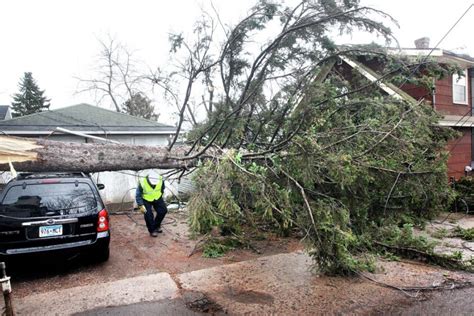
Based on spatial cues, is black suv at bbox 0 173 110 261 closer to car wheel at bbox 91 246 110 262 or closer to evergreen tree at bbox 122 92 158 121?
car wheel at bbox 91 246 110 262

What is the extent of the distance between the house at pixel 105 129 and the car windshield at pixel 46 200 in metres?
4.51

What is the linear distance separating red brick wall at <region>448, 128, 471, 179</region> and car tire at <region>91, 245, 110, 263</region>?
11.7 m

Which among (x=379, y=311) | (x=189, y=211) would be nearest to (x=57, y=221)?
(x=189, y=211)

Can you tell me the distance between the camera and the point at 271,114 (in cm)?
537

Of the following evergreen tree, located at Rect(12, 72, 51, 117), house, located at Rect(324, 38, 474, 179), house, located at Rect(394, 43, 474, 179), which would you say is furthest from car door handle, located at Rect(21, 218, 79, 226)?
evergreen tree, located at Rect(12, 72, 51, 117)

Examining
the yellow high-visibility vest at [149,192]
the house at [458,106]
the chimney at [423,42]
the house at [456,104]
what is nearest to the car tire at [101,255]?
the yellow high-visibility vest at [149,192]

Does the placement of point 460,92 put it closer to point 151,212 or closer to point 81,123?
point 151,212

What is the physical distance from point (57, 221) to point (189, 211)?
2.39m

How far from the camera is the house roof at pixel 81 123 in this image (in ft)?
33.6

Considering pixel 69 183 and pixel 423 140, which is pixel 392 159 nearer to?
pixel 423 140

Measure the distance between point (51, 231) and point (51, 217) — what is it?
0.20 meters

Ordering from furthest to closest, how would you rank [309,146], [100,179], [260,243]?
[100,179]
[260,243]
[309,146]

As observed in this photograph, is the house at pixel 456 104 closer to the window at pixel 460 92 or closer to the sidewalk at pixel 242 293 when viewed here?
the window at pixel 460 92

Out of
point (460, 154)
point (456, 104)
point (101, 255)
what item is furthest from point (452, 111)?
point (101, 255)
